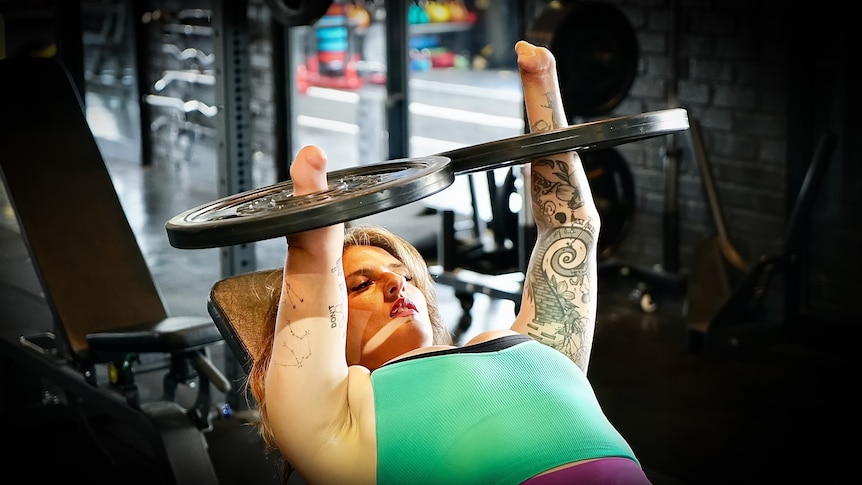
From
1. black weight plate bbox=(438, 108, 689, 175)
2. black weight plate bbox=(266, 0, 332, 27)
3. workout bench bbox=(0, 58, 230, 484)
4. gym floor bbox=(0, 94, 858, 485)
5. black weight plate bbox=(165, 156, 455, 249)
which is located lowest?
Answer: gym floor bbox=(0, 94, 858, 485)

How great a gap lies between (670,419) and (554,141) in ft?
7.12

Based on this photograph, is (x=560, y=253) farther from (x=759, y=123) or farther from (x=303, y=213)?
(x=759, y=123)

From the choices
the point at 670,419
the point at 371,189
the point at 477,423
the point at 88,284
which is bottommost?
the point at 670,419

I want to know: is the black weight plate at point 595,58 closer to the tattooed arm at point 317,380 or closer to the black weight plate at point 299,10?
the black weight plate at point 299,10

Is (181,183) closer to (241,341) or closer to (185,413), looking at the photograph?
(185,413)

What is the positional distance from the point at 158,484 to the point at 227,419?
372 millimetres

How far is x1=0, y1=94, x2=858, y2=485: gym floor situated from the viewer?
3.14 metres

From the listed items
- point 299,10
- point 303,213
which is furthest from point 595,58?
point 303,213

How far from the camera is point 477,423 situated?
55.5 inches

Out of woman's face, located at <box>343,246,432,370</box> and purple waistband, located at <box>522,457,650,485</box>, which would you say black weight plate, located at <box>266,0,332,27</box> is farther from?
purple waistband, located at <box>522,457,650,485</box>

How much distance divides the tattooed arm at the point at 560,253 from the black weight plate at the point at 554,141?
160 millimetres

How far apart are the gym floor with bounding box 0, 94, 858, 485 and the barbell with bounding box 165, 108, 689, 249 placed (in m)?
1.64

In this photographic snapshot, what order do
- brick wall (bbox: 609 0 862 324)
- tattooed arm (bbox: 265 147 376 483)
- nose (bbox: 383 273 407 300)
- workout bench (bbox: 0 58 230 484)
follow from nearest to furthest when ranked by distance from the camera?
tattooed arm (bbox: 265 147 376 483) < nose (bbox: 383 273 407 300) < workout bench (bbox: 0 58 230 484) < brick wall (bbox: 609 0 862 324)

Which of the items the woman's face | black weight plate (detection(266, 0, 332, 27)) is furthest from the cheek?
black weight plate (detection(266, 0, 332, 27))
